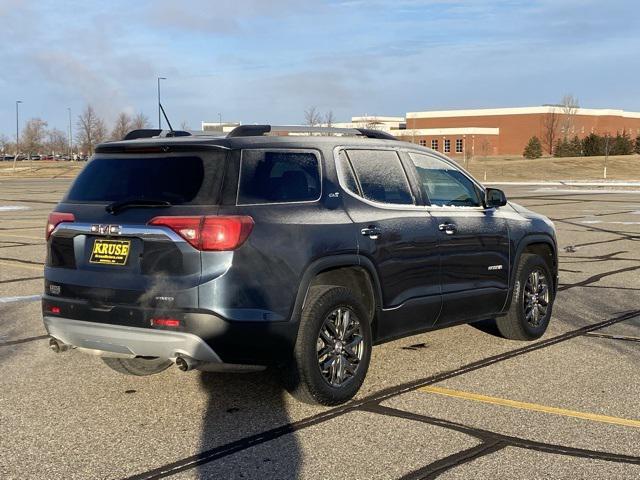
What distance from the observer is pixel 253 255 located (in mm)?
4871

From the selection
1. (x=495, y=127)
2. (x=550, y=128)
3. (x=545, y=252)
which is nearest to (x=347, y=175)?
(x=545, y=252)

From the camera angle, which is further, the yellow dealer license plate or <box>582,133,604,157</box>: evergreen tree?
<box>582,133,604,157</box>: evergreen tree

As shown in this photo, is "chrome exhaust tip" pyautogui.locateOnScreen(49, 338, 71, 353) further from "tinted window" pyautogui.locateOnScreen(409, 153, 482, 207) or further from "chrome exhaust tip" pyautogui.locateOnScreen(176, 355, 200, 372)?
"tinted window" pyautogui.locateOnScreen(409, 153, 482, 207)

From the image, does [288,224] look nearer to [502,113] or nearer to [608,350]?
[608,350]

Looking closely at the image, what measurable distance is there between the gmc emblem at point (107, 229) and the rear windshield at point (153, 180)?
0.75ft

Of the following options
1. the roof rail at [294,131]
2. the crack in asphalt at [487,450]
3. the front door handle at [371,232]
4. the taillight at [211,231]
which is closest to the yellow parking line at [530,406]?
the crack in asphalt at [487,450]

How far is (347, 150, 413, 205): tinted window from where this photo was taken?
19.1 feet

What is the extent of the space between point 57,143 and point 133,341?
157006 millimetres

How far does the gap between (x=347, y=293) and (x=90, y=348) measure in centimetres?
172

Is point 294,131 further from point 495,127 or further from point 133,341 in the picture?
point 495,127

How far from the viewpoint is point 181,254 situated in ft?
15.9

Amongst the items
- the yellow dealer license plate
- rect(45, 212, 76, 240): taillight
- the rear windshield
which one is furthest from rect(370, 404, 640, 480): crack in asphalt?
rect(45, 212, 76, 240): taillight

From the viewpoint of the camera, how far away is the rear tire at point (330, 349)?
16.8 feet

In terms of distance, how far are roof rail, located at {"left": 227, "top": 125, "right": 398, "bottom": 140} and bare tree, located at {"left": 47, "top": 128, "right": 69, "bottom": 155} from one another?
154m
